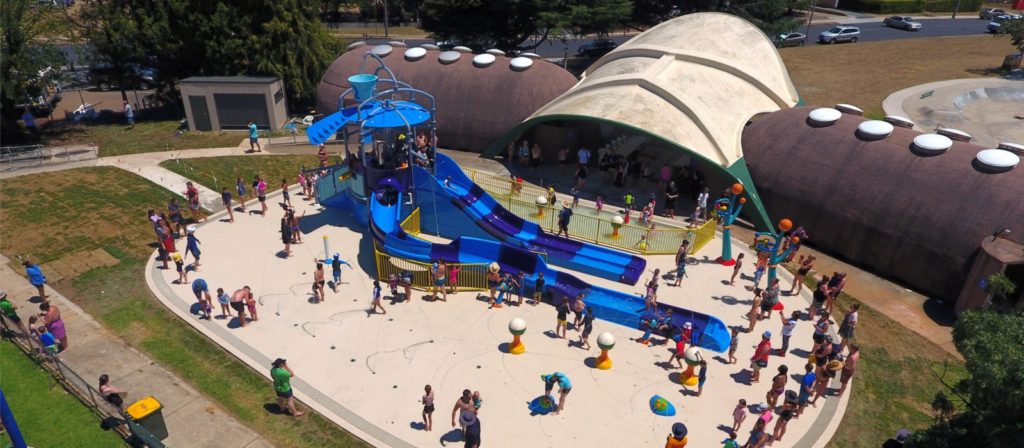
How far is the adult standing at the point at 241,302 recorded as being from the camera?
669 inches

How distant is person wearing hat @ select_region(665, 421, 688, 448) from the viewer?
12500 mm

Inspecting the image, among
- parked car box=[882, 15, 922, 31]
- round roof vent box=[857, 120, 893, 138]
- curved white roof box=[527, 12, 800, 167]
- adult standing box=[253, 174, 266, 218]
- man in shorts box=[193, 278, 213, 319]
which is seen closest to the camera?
man in shorts box=[193, 278, 213, 319]

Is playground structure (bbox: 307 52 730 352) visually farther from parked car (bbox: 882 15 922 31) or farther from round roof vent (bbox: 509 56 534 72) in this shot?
parked car (bbox: 882 15 922 31)

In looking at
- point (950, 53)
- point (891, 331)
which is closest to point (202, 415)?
point (891, 331)

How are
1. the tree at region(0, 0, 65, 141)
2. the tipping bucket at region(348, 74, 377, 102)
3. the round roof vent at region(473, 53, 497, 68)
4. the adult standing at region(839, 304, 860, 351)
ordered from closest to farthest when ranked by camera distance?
the adult standing at region(839, 304, 860, 351) < the tipping bucket at region(348, 74, 377, 102) < the tree at region(0, 0, 65, 141) < the round roof vent at region(473, 53, 497, 68)

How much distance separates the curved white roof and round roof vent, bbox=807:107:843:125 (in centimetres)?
289

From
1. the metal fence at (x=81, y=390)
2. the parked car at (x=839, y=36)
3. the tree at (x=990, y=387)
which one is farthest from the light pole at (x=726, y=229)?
the parked car at (x=839, y=36)

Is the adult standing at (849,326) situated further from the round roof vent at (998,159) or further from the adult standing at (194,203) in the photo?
the adult standing at (194,203)

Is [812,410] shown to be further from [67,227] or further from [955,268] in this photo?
[67,227]

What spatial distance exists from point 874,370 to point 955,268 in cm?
544

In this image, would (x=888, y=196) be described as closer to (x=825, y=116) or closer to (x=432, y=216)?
(x=825, y=116)

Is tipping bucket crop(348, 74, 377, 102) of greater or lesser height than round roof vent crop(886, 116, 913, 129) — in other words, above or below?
above

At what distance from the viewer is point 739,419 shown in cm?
1382

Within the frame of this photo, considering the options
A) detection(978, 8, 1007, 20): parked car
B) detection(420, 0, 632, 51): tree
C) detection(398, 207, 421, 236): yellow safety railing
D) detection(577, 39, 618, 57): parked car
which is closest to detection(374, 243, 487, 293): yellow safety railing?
detection(398, 207, 421, 236): yellow safety railing
